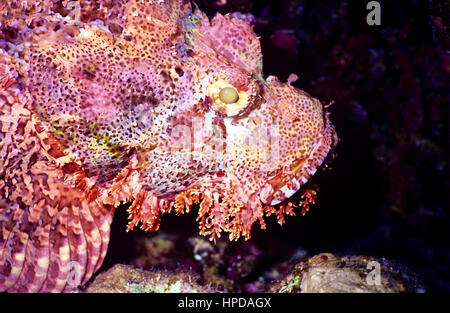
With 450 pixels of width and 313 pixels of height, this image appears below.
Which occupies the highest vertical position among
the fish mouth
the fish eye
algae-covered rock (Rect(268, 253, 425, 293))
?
the fish eye

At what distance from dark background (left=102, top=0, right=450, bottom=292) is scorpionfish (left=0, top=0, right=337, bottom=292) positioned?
5.50 feet

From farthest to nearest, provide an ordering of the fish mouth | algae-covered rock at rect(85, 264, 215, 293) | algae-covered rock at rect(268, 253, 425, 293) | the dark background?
the dark background, algae-covered rock at rect(85, 264, 215, 293), the fish mouth, algae-covered rock at rect(268, 253, 425, 293)

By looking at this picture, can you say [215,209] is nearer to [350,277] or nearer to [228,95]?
[228,95]

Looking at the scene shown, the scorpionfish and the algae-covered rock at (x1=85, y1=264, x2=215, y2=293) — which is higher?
the scorpionfish

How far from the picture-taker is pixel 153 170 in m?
2.53

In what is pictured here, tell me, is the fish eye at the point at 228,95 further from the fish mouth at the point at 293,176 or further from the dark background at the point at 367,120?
the dark background at the point at 367,120

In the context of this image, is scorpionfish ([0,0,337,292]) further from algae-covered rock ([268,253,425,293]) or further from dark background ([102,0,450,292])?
dark background ([102,0,450,292])

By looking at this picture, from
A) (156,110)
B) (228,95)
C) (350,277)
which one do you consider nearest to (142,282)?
(156,110)

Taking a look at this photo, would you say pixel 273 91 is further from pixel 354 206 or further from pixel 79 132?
pixel 354 206

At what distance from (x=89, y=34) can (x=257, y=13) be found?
9.42 ft

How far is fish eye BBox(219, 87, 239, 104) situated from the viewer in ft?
8.01

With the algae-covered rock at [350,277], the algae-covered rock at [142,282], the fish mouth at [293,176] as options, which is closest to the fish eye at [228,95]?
the fish mouth at [293,176]

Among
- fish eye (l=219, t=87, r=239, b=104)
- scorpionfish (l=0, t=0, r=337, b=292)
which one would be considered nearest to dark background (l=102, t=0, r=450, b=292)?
scorpionfish (l=0, t=0, r=337, b=292)

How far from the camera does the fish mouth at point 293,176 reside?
8.12 ft
